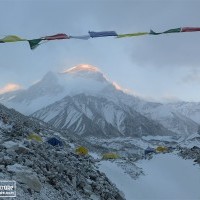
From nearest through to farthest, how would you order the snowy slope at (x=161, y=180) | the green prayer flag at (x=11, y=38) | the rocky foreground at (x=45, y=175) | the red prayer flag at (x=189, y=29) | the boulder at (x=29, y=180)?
the red prayer flag at (x=189, y=29) < the green prayer flag at (x=11, y=38) < the boulder at (x=29, y=180) < the rocky foreground at (x=45, y=175) < the snowy slope at (x=161, y=180)

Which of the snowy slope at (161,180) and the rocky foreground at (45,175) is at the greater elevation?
the snowy slope at (161,180)

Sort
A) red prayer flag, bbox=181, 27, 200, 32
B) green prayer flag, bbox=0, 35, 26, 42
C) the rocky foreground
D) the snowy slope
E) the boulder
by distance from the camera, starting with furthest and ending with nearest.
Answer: the snowy slope
the rocky foreground
the boulder
green prayer flag, bbox=0, 35, 26, 42
red prayer flag, bbox=181, 27, 200, 32

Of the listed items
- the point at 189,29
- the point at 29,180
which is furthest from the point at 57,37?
the point at 29,180

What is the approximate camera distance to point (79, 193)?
730 inches

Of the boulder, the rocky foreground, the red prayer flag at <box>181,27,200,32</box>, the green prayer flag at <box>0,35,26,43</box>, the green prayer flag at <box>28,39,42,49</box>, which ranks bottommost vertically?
the boulder

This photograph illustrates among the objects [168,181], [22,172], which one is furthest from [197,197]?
[22,172]

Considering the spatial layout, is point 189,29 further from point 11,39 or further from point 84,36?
point 11,39

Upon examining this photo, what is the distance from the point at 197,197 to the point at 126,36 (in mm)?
16902

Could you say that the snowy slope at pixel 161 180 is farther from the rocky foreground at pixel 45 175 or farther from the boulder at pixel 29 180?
the boulder at pixel 29 180

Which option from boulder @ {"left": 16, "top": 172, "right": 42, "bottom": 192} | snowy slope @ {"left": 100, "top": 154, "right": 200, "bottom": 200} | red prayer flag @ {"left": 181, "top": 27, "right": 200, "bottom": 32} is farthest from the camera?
snowy slope @ {"left": 100, "top": 154, "right": 200, "bottom": 200}

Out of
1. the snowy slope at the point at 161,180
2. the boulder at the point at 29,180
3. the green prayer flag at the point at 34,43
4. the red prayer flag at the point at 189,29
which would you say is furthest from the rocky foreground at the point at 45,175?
the red prayer flag at the point at 189,29

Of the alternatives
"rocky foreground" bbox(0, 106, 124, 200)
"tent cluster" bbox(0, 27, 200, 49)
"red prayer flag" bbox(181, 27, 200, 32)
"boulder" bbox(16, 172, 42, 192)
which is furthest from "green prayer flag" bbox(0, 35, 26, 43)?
"red prayer flag" bbox(181, 27, 200, 32)

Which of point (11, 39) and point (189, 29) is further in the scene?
point (11, 39)

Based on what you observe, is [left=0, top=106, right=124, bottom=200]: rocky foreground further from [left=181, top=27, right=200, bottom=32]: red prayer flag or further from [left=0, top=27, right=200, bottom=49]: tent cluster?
[left=181, top=27, right=200, bottom=32]: red prayer flag
